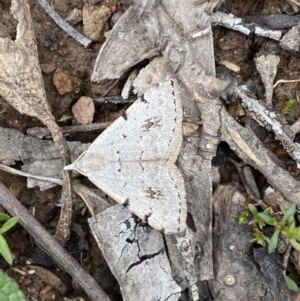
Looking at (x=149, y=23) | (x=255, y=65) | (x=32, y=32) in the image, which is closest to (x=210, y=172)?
(x=255, y=65)

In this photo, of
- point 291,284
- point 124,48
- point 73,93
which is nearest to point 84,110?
point 73,93

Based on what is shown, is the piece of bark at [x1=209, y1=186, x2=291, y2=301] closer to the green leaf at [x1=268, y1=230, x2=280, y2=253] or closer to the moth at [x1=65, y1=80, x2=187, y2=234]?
the green leaf at [x1=268, y1=230, x2=280, y2=253]

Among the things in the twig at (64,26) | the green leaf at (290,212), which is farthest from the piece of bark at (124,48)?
the green leaf at (290,212)

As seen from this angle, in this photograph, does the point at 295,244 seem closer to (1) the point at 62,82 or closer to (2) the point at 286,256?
(2) the point at 286,256

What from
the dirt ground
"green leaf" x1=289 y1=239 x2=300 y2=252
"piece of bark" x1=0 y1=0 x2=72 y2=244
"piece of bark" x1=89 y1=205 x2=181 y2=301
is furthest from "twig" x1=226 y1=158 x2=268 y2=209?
"piece of bark" x1=0 y1=0 x2=72 y2=244

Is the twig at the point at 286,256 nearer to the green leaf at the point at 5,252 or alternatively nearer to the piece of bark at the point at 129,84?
the piece of bark at the point at 129,84

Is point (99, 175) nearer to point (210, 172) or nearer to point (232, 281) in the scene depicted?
point (210, 172)
